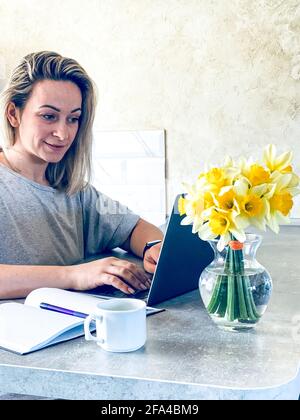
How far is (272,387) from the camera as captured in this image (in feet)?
2.12

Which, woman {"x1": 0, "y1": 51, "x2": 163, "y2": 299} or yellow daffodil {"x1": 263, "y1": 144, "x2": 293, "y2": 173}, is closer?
yellow daffodil {"x1": 263, "y1": 144, "x2": 293, "y2": 173}

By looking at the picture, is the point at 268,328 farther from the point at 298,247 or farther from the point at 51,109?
the point at 51,109

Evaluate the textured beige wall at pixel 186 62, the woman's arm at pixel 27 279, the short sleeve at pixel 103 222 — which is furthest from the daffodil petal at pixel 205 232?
the textured beige wall at pixel 186 62

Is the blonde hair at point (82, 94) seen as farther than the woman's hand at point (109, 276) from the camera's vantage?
→ Yes

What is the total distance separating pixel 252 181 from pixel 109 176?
2015 millimetres

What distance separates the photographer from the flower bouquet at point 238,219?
79 centimetres

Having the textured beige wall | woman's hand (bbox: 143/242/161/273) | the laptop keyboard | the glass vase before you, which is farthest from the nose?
the textured beige wall

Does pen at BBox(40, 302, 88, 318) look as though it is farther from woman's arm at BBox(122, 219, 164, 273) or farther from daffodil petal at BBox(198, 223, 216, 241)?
woman's arm at BBox(122, 219, 164, 273)

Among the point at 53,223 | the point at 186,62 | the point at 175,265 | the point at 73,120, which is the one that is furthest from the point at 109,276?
the point at 186,62

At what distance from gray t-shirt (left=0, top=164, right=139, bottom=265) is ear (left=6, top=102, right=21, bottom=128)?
14 cm

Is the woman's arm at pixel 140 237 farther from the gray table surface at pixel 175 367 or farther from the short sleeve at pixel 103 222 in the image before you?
the gray table surface at pixel 175 367

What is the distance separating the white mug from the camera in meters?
0.76

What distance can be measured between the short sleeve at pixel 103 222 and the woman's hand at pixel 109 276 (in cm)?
49
